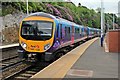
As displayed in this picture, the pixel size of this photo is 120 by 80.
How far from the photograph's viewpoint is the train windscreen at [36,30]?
47.2 feet

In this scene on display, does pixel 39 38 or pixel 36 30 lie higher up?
pixel 36 30

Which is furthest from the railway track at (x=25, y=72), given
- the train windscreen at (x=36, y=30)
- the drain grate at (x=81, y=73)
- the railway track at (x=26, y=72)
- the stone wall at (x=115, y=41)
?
the stone wall at (x=115, y=41)

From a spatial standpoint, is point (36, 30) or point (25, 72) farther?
point (36, 30)

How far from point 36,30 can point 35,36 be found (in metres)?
0.35

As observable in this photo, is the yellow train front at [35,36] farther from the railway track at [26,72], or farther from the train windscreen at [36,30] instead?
the railway track at [26,72]

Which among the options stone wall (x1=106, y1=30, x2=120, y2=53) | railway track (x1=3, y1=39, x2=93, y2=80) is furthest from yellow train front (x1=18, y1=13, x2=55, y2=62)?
stone wall (x1=106, y1=30, x2=120, y2=53)

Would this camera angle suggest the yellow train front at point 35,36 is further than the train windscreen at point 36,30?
No

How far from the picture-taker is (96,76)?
1008 cm

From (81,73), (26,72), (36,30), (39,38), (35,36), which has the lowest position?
(26,72)

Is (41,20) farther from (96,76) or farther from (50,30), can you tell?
(96,76)

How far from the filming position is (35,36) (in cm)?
1445

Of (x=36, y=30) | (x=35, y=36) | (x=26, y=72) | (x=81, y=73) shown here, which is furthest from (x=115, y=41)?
(x=81, y=73)

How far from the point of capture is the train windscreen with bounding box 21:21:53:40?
47.2 ft

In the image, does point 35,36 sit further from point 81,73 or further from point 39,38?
point 81,73
